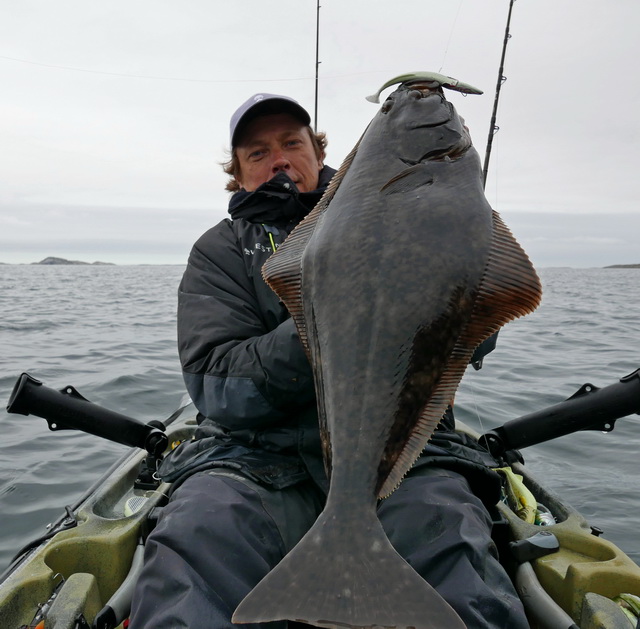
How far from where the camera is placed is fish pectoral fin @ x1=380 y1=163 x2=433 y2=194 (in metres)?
1.96

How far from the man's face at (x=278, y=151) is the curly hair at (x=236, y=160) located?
14 centimetres

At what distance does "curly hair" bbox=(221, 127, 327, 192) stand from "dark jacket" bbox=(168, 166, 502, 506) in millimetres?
529

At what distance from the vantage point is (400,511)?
7.75 feet

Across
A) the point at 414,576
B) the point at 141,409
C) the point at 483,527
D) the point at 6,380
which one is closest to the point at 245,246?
the point at 483,527

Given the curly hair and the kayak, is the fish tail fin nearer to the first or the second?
the kayak

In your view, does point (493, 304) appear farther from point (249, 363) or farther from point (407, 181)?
point (249, 363)

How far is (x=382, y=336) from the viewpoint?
5.72 feet

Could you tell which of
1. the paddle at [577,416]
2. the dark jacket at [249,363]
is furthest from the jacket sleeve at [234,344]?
the paddle at [577,416]

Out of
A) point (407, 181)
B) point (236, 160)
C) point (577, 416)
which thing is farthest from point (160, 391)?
point (407, 181)

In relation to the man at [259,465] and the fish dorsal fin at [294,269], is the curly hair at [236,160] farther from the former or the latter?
the fish dorsal fin at [294,269]

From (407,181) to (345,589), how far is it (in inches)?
51.9

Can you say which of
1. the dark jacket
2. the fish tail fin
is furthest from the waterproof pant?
the fish tail fin

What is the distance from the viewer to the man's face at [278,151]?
11.4ft

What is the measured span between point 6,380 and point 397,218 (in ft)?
27.9
